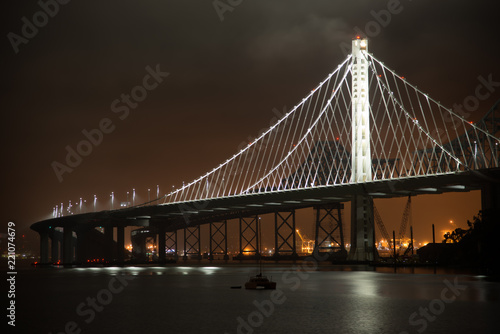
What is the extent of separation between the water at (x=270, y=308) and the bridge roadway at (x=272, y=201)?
534 inches

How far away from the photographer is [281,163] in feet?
331

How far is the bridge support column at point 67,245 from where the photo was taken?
13025 cm

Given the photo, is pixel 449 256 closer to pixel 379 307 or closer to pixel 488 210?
pixel 488 210

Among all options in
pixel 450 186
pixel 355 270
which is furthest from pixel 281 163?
pixel 450 186

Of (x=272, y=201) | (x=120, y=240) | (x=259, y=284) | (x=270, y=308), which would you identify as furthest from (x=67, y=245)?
(x=270, y=308)

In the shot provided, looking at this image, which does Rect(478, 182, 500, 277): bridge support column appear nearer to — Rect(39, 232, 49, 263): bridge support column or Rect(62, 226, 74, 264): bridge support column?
Rect(62, 226, 74, 264): bridge support column

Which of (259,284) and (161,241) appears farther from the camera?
(161,241)

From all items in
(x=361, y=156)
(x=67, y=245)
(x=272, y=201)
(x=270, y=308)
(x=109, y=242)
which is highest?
(x=361, y=156)

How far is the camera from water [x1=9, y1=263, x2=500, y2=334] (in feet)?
111

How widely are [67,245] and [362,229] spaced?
224 ft

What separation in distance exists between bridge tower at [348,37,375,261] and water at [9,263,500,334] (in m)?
20.6

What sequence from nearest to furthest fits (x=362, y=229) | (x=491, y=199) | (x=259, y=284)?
(x=259, y=284)
(x=491, y=199)
(x=362, y=229)

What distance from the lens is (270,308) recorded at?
4088 cm

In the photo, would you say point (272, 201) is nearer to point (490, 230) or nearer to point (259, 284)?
point (490, 230)
